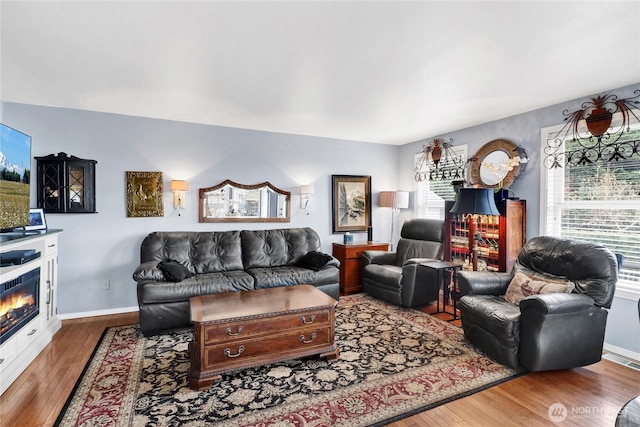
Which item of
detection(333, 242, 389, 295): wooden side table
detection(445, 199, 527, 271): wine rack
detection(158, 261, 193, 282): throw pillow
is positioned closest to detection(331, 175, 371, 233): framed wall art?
detection(333, 242, 389, 295): wooden side table

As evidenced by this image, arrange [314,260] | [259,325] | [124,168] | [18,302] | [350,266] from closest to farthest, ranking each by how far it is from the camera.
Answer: [259,325], [18,302], [124,168], [314,260], [350,266]

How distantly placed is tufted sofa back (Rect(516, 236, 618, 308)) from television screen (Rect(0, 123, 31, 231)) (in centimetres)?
470

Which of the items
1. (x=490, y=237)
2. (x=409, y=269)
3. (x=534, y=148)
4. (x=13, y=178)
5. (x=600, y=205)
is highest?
(x=534, y=148)

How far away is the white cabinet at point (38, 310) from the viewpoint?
2473 mm

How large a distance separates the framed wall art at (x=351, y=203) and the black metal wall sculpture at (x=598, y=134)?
2748 mm

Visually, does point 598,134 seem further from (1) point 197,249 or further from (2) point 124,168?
(2) point 124,168

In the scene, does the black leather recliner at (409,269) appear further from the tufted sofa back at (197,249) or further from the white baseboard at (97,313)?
the white baseboard at (97,313)

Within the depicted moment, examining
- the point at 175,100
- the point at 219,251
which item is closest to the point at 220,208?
the point at 219,251

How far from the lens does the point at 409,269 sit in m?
4.15

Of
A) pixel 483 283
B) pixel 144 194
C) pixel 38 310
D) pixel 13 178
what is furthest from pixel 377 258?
pixel 13 178

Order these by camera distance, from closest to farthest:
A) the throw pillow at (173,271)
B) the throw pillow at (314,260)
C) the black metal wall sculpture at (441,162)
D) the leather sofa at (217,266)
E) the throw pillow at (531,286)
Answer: the throw pillow at (531,286) < the leather sofa at (217,266) < the throw pillow at (173,271) < the throw pillow at (314,260) < the black metal wall sculpture at (441,162)

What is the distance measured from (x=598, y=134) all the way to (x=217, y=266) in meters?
4.39

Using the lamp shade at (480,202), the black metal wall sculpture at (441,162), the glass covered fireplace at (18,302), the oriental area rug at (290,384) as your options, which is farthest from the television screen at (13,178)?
the black metal wall sculpture at (441,162)

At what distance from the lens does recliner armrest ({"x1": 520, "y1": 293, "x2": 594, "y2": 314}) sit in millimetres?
2539
